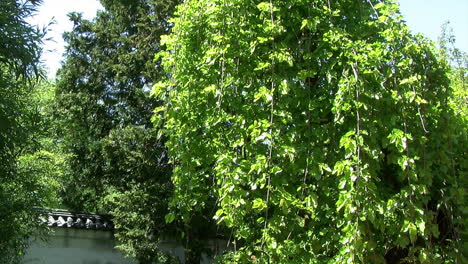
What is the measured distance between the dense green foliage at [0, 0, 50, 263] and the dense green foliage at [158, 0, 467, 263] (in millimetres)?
1582

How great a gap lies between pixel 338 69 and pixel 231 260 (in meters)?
1.27

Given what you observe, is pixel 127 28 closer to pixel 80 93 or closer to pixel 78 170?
pixel 80 93

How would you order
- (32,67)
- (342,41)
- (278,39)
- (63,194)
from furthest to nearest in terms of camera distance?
1. (63,194)
2. (32,67)
3. (278,39)
4. (342,41)

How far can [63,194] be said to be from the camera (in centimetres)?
1106

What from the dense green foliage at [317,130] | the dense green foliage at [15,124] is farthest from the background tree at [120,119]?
the dense green foliage at [317,130]

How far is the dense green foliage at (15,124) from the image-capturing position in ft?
13.1

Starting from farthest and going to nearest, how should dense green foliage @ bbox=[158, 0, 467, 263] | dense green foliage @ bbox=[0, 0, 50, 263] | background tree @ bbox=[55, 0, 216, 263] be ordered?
background tree @ bbox=[55, 0, 216, 263], dense green foliage @ bbox=[0, 0, 50, 263], dense green foliage @ bbox=[158, 0, 467, 263]

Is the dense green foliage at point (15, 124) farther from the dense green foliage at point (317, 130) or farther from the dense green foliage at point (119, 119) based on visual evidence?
the dense green foliage at point (119, 119)

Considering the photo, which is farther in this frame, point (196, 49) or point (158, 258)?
point (158, 258)

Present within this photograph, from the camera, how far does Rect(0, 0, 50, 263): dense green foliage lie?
401cm

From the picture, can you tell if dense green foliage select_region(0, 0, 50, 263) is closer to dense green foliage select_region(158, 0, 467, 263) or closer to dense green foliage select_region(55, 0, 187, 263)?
dense green foliage select_region(158, 0, 467, 263)

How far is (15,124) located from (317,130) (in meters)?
2.82

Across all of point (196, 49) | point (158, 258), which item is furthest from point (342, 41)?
point (158, 258)

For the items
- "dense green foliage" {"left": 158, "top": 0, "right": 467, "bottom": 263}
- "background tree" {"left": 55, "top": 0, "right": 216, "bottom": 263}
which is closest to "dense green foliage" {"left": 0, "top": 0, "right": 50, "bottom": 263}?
"dense green foliage" {"left": 158, "top": 0, "right": 467, "bottom": 263}
